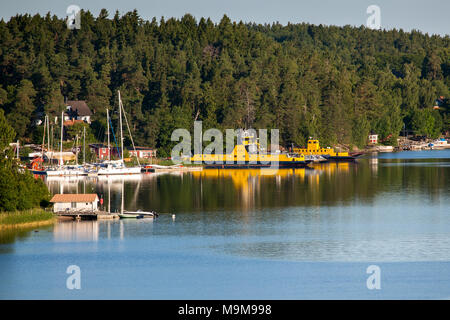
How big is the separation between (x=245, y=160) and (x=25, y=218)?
5059cm

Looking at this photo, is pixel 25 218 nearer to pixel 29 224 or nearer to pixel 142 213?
pixel 29 224

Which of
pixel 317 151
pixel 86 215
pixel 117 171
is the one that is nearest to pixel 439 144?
pixel 317 151

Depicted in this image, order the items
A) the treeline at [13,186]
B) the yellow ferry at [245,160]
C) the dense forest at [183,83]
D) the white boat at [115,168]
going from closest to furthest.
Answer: the treeline at [13,186], the white boat at [115,168], the yellow ferry at [245,160], the dense forest at [183,83]

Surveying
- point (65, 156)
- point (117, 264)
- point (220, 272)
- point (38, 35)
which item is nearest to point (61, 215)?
point (117, 264)

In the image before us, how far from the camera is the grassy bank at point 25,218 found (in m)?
40.2

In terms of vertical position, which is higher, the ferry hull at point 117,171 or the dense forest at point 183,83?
the dense forest at point 183,83

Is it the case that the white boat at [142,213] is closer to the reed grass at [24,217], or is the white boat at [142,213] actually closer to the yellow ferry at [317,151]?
the reed grass at [24,217]

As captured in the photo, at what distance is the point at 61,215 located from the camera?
43.8 metres

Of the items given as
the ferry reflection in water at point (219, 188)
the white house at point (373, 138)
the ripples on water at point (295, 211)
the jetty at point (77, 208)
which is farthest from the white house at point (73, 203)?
the white house at point (373, 138)

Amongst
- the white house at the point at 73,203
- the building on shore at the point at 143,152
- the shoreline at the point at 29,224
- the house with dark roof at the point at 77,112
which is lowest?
the shoreline at the point at 29,224

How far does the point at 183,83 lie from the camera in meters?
107

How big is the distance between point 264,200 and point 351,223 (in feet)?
40.8

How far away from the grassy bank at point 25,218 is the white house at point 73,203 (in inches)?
44.7

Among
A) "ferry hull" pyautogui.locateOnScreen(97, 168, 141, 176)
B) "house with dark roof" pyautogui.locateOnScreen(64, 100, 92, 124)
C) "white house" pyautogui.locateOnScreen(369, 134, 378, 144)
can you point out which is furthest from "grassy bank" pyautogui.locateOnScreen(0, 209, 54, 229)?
"white house" pyautogui.locateOnScreen(369, 134, 378, 144)
